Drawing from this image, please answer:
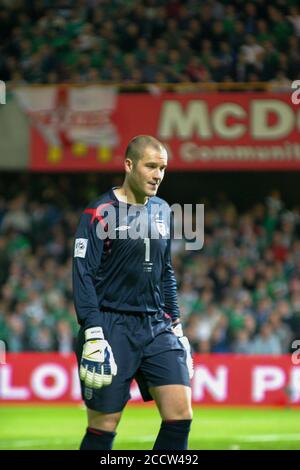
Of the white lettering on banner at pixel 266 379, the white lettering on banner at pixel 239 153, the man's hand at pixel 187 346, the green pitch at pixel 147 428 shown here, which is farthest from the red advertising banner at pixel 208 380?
the man's hand at pixel 187 346

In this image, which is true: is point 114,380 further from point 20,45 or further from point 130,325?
point 20,45

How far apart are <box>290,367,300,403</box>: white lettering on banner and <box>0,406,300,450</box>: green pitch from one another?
0.96 ft

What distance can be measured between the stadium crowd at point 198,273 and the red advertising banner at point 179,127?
3.59ft

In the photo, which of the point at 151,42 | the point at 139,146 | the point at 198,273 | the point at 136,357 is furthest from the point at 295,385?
the point at 139,146

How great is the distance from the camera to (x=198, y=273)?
17.4 metres

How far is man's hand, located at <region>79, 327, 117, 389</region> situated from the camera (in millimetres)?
5934

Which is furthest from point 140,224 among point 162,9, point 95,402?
point 162,9

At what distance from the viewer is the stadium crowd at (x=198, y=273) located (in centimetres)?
1597

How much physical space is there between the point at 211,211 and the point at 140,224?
1245 centimetres

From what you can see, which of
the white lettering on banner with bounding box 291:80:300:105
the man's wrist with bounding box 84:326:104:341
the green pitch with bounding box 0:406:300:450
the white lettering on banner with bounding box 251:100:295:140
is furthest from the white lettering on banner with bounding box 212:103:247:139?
the man's wrist with bounding box 84:326:104:341

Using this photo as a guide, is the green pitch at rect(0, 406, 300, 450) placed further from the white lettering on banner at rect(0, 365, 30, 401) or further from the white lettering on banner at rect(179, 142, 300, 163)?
the white lettering on banner at rect(179, 142, 300, 163)

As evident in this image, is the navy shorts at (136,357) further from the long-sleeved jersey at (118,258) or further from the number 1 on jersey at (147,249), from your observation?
the number 1 on jersey at (147,249)

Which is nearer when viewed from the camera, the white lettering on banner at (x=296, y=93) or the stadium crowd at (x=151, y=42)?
the white lettering on banner at (x=296, y=93)

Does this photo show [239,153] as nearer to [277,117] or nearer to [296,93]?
[277,117]
